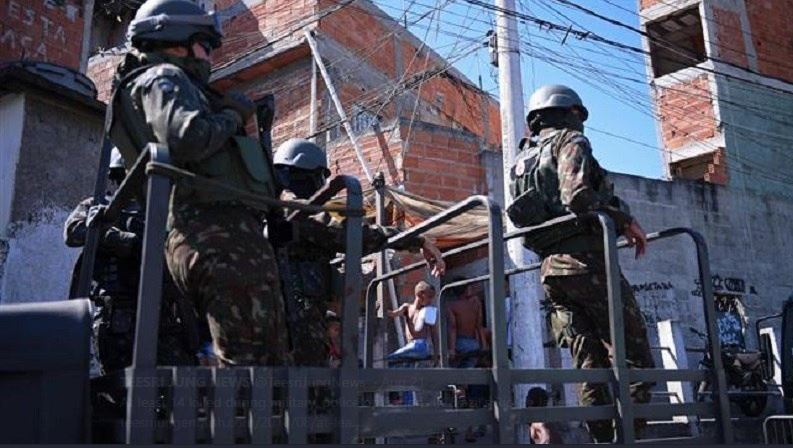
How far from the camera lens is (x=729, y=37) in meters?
16.0

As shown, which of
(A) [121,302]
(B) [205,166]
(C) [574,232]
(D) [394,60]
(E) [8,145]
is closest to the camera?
(B) [205,166]

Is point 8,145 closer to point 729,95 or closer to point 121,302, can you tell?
point 121,302

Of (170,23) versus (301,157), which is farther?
(301,157)

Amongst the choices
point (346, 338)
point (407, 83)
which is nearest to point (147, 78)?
point (346, 338)

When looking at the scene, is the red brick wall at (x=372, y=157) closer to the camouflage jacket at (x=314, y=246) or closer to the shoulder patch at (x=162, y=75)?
the camouflage jacket at (x=314, y=246)

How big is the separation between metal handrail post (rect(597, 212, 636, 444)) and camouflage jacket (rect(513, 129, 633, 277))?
0.30m

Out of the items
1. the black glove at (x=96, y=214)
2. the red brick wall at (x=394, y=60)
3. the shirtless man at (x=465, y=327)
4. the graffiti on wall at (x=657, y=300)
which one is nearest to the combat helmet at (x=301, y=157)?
the black glove at (x=96, y=214)

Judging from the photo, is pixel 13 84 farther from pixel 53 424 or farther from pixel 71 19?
pixel 53 424

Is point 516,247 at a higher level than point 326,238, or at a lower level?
higher

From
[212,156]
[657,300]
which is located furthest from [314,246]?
[657,300]

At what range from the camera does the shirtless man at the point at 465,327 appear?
661 centimetres

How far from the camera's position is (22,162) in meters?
6.06

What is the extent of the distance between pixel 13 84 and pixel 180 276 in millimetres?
4441

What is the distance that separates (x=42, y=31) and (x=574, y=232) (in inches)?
260
